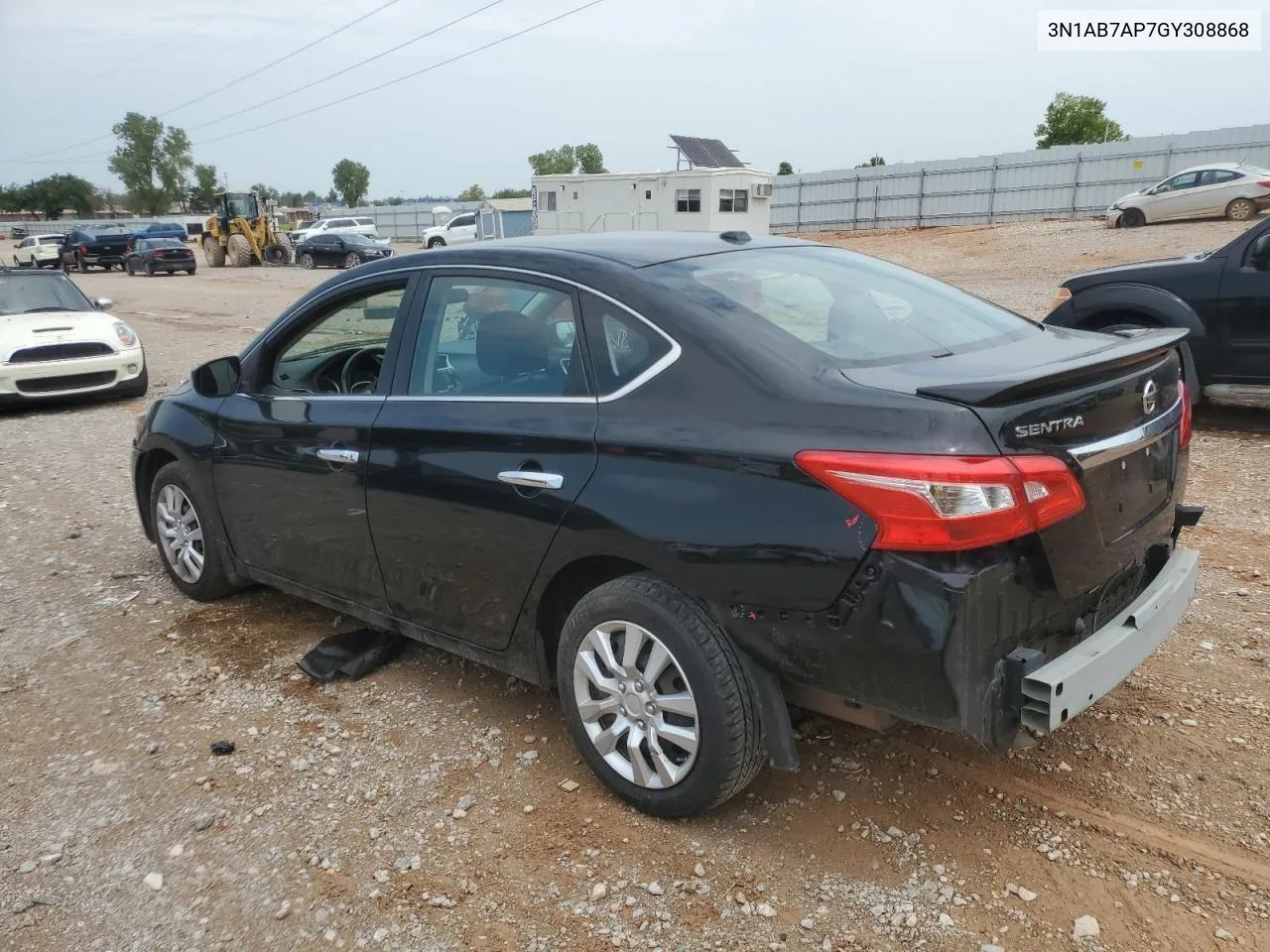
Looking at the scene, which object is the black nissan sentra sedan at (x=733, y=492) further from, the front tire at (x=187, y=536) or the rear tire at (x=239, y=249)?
the rear tire at (x=239, y=249)

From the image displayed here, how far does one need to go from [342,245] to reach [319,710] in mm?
32121

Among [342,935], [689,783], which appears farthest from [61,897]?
[689,783]

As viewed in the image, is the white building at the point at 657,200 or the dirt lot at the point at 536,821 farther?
the white building at the point at 657,200

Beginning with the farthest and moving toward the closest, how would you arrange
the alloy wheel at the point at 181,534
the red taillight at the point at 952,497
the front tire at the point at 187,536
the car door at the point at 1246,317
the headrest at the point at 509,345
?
1. the car door at the point at 1246,317
2. the alloy wheel at the point at 181,534
3. the front tire at the point at 187,536
4. the headrest at the point at 509,345
5. the red taillight at the point at 952,497

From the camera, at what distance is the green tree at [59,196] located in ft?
334

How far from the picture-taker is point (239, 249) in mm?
36250

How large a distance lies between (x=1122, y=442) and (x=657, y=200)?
102ft

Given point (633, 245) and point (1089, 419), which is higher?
point (633, 245)

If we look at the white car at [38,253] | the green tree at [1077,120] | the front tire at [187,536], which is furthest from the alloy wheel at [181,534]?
the green tree at [1077,120]

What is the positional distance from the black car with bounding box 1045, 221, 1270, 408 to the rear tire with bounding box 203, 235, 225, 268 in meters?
36.6

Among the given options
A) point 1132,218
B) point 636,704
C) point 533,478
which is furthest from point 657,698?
point 1132,218

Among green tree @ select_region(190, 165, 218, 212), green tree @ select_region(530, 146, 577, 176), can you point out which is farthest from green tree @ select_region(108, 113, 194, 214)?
green tree @ select_region(530, 146, 577, 176)

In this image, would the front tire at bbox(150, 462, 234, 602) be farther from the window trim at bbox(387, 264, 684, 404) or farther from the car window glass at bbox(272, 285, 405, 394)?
the window trim at bbox(387, 264, 684, 404)

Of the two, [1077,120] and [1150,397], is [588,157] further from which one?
[1150,397]
